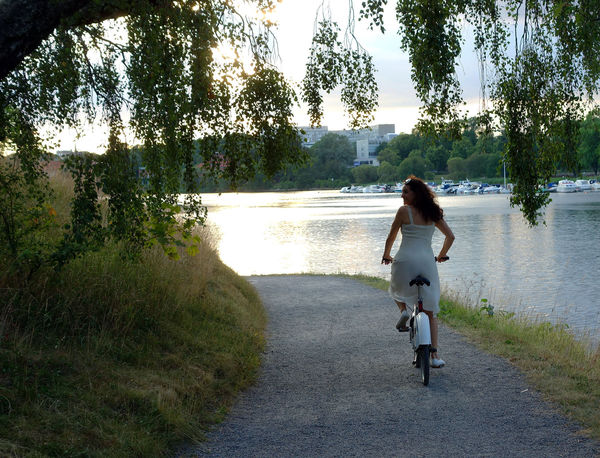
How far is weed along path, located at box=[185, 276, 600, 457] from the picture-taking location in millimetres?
5176

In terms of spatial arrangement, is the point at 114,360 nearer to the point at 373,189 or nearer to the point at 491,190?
the point at 491,190

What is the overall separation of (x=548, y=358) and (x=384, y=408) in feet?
8.84

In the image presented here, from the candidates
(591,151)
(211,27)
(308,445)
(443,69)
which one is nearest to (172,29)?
(211,27)

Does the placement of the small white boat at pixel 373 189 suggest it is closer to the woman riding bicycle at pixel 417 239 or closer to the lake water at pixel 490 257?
the lake water at pixel 490 257

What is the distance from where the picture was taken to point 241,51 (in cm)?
696

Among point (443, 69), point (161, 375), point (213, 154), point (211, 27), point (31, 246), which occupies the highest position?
point (211, 27)

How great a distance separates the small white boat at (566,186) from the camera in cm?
12238

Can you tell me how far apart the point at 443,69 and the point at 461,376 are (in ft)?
10.6

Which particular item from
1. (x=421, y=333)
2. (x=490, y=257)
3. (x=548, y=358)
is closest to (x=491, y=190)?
(x=490, y=257)

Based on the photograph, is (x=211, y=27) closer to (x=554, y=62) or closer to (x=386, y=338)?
(x=554, y=62)

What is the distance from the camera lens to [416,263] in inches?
277

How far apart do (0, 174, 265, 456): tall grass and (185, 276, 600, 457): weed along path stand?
38 centimetres

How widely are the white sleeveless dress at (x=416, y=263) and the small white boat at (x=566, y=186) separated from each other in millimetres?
124222

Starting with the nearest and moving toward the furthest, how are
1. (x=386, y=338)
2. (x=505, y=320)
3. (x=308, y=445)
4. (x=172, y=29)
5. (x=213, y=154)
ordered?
(x=308, y=445) → (x=172, y=29) → (x=213, y=154) → (x=386, y=338) → (x=505, y=320)
